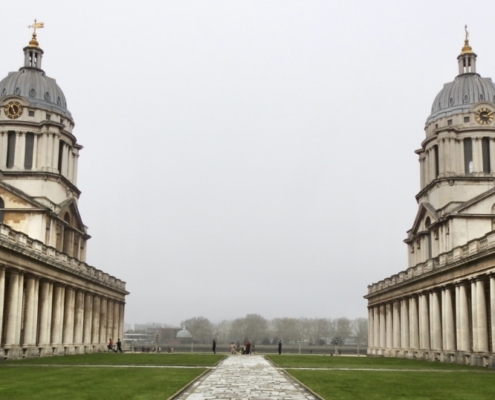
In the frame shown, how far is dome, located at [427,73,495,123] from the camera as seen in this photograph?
91562 millimetres

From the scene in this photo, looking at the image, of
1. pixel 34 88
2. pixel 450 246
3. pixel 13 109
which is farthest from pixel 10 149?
pixel 450 246

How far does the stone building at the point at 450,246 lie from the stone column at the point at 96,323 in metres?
36.8

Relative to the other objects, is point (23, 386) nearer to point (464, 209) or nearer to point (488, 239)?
point (488, 239)

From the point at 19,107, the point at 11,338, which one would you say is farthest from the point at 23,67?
the point at 11,338

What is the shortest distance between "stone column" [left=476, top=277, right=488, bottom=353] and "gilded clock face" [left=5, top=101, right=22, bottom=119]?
5793 centimetres

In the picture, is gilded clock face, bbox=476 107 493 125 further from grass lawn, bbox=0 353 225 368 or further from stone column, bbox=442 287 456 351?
grass lawn, bbox=0 353 225 368

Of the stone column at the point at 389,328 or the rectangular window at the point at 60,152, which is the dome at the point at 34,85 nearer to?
the rectangular window at the point at 60,152

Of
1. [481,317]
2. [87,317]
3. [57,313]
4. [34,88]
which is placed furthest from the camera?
[34,88]

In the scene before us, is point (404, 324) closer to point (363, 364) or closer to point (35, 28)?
point (363, 364)

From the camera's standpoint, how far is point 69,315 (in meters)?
76.6

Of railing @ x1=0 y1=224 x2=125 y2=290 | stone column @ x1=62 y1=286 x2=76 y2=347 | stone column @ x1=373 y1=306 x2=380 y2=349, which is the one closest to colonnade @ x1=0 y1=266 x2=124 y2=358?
stone column @ x1=62 y1=286 x2=76 y2=347

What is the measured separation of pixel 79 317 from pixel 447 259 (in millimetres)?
39971

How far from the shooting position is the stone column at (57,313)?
70562mm

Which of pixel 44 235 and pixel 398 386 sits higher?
pixel 44 235
